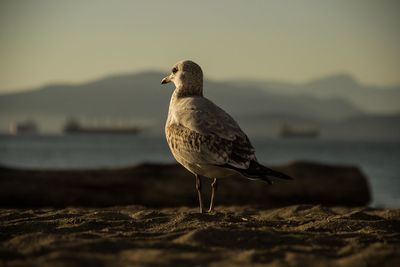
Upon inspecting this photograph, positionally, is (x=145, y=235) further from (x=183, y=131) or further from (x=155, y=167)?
(x=155, y=167)

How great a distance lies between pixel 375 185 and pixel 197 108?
102 feet

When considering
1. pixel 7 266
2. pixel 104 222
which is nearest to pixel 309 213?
pixel 104 222

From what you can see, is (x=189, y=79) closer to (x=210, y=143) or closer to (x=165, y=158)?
(x=210, y=143)

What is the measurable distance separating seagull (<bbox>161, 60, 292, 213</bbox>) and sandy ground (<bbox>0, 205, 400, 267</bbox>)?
58 cm

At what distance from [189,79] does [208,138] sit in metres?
1.38

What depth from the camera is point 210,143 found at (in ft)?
22.5

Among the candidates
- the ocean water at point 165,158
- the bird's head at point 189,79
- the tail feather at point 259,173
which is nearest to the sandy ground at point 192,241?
the tail feather at point 259,173

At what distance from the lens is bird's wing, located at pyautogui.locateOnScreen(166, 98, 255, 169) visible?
6.84 m

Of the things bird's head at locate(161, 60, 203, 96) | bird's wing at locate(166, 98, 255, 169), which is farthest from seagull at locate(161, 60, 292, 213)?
bird's head at locate(161, 60, 203, 96)

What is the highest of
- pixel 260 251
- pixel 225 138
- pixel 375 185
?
pixel 225 138

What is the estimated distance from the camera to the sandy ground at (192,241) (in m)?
4.65

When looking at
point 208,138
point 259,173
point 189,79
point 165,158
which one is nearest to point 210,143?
point 208,138

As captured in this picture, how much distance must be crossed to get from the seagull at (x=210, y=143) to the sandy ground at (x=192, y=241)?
583mm

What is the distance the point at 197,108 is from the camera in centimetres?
730
